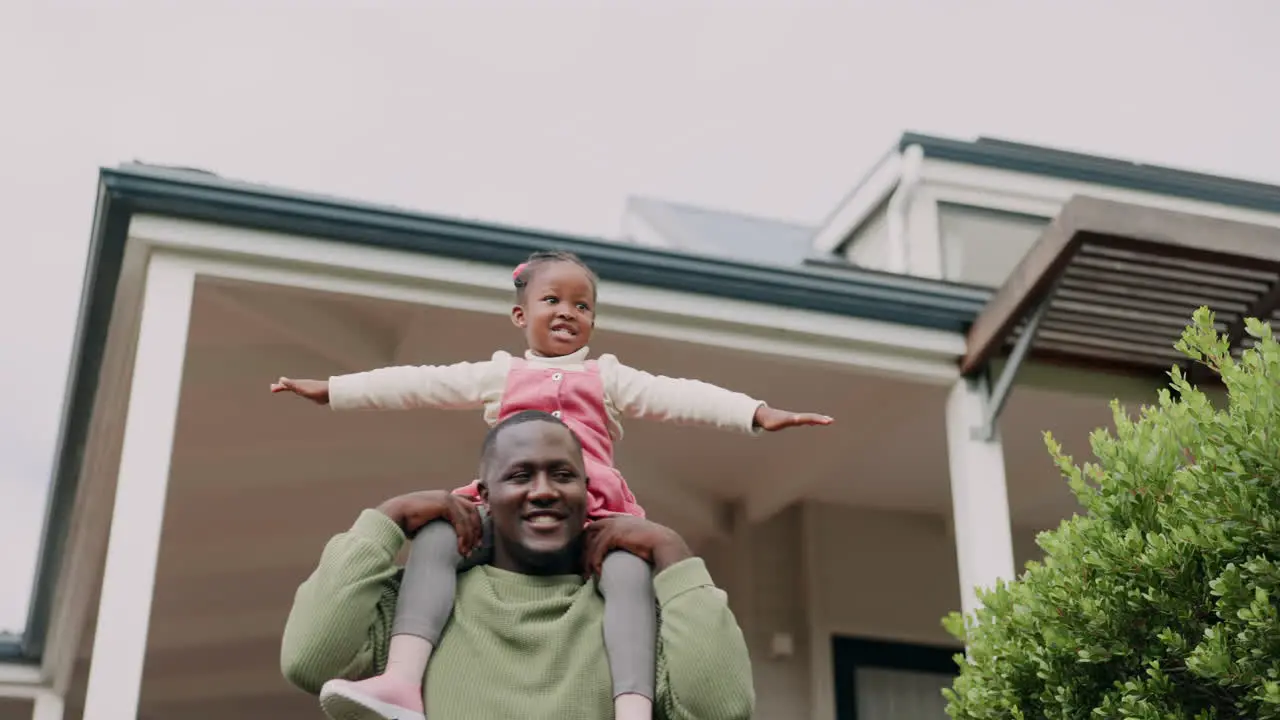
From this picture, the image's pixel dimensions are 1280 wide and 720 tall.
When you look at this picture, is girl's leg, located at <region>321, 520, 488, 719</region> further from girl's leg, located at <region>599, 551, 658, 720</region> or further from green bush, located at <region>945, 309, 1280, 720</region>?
green bush, located at <region>945, 309, 1280, 720</region>

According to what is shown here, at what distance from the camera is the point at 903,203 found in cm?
1005

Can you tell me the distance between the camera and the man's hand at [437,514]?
3004mm

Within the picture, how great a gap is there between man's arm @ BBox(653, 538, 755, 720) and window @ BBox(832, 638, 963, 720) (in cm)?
731

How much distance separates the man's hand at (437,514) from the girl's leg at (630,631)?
0.27m

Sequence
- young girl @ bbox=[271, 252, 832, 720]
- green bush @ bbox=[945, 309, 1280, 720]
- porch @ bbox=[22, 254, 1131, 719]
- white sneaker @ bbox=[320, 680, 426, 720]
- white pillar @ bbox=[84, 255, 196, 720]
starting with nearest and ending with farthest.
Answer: white sneaker @ bbox=[320, 680, 426, 720], young girl @ bbox=[271, 252, 832, 720], green bush @ bbox=[945, 309, 1280, 720], white pillar @ bbox=[84, 255, 196, 720], porch @ bbox=[22, 254, 1131, 719]

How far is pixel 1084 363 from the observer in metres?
7.98

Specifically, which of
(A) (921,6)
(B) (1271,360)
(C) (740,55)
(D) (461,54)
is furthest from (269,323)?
(D) (461,54)

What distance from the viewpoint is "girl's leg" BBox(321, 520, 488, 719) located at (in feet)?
8.78

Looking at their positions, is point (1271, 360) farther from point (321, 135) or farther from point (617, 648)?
point (321, 135)

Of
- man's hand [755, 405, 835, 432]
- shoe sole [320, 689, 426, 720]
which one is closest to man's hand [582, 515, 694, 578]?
man's hand [755, 405, 835, 432]

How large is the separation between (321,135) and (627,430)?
75.4ft

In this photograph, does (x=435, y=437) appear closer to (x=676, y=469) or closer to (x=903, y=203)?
(x=676, y=469)

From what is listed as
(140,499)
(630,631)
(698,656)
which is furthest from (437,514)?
(140,499)

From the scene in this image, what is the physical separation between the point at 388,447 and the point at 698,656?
6.83m
